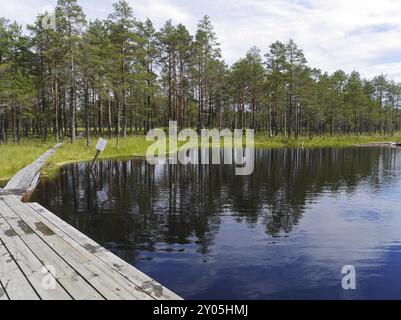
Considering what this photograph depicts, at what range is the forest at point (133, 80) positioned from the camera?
138 ft

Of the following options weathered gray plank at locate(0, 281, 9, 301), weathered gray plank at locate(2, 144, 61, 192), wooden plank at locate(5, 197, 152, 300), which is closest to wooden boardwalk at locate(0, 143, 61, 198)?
weathered gray plank at locate(2, 144, 61, 192)

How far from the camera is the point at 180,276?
897cm

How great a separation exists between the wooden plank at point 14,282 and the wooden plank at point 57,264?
21.3 inches

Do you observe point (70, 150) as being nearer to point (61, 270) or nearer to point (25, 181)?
point (25, 181)

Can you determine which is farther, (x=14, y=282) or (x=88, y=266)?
(x=88, y=266)

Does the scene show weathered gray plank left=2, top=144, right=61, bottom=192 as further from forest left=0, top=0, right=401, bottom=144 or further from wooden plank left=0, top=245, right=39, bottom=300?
forest left=0, top=0, right=401, bottom=144

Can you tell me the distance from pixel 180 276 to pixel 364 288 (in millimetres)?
4588

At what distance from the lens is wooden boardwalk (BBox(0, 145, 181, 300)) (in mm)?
6156

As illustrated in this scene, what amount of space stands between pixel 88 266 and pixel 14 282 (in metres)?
1.44

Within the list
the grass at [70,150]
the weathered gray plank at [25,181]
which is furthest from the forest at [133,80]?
the weathered gray plank at [25,181]

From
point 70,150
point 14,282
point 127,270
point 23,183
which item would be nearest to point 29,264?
point 14,282

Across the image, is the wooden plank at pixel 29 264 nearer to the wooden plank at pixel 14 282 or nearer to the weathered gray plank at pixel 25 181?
the wooden plank at pixel 14 282

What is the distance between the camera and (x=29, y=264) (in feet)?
24.6
